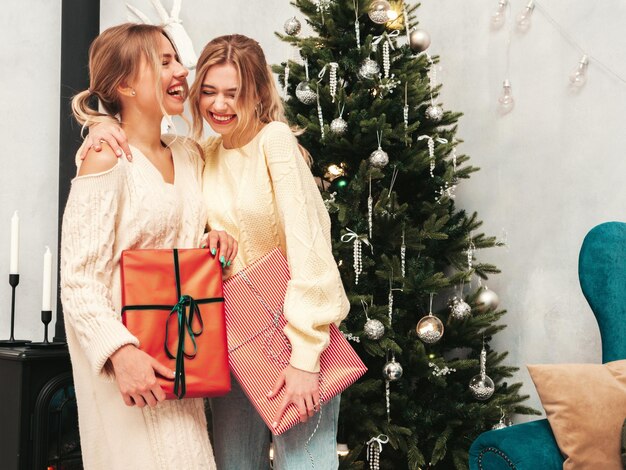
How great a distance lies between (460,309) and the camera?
245 centimetres

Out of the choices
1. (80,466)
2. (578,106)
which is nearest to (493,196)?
(578,106)

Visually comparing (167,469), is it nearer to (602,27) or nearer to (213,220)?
(213,220)

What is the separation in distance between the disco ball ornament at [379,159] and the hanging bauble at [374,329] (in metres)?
0.54

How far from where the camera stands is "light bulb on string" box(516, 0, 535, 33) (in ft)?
9.32

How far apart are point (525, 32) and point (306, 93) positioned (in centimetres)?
111

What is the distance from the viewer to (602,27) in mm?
2574

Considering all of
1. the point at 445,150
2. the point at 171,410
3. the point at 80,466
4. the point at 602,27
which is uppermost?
the point at 602,27

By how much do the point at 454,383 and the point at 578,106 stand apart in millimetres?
1212

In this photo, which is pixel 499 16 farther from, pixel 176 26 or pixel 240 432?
pixel 240 432

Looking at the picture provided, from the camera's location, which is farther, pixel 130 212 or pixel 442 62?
pixel 442 62

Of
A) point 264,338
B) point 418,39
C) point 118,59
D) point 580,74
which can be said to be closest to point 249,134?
point 118,59

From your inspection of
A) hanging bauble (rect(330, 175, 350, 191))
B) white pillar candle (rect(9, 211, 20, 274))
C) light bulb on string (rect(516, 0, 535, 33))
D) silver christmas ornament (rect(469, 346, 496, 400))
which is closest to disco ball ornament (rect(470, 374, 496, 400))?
silver christmas ornament (rect(469, 346, 496, 400))

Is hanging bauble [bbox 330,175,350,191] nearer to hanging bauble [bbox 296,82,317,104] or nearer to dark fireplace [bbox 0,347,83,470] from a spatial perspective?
hanging bauble [bbox 296,82,317,104]

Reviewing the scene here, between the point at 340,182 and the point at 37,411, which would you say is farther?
the point at 340,182
